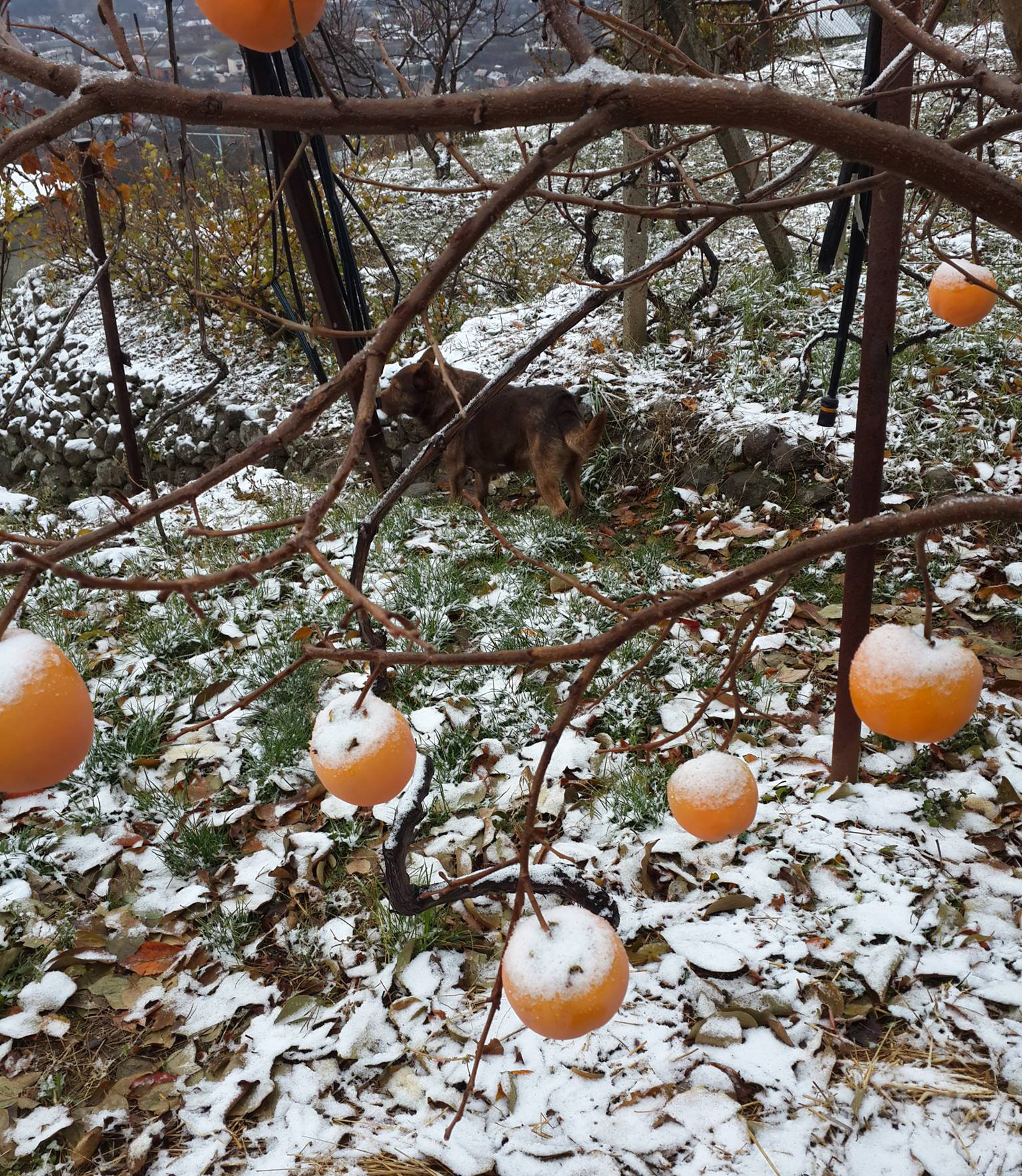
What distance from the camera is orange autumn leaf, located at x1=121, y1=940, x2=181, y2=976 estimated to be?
233cm

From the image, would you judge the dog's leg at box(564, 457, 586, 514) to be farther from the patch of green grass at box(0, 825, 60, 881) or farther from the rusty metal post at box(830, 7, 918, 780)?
the patch of green grass at box(0, 825, 60, 881)

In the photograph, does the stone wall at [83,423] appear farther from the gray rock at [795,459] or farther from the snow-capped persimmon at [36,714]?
the snow-capped persimmon at [36,714]

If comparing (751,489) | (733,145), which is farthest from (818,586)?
A: (733,145)

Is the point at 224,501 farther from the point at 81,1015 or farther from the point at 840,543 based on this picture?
the point at 840,543

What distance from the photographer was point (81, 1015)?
221 centimetres

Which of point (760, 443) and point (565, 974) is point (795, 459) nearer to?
point (760, 443)

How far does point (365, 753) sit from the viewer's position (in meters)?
0.76

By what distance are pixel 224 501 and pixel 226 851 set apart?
3851 millimetres

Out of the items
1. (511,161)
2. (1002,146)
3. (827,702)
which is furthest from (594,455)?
(511,161)

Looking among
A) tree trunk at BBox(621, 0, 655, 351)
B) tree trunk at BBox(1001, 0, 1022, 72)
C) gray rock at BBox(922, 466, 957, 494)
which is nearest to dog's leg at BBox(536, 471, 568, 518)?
tree trunk at BBox(621, 0, 655, 351)

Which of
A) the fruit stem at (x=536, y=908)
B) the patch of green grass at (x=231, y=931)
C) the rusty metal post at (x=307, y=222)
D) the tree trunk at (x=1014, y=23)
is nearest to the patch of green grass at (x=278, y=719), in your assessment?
the patch of green grass at (x=231, y=931)

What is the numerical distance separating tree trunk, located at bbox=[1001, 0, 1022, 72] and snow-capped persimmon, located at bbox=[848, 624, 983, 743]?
0.97 meters

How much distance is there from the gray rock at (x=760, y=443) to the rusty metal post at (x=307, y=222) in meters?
2.37

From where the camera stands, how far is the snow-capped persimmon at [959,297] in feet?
4.42
